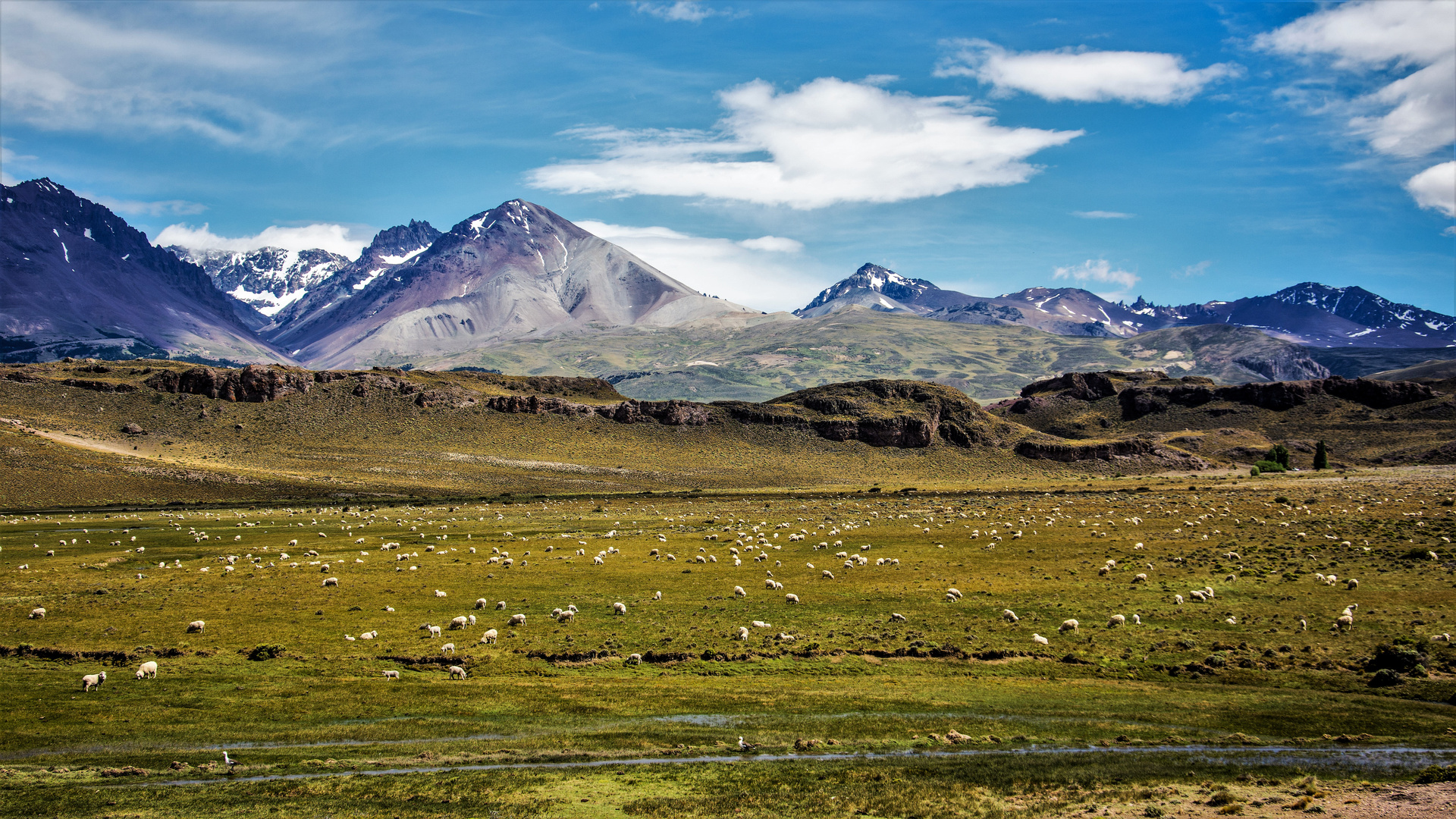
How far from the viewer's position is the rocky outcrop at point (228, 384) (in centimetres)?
14250

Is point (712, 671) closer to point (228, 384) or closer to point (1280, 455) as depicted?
point (1280, 455)

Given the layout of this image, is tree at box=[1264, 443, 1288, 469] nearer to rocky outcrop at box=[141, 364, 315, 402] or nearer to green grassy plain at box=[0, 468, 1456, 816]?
green grassy plain at box=[0, 468, 1456, 816]

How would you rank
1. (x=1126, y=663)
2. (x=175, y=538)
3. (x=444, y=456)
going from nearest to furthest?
(x=1126, y=663), (x=175, y=538), (x=444, y=456)

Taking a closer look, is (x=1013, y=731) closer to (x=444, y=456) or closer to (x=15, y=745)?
(x=15, y=745)

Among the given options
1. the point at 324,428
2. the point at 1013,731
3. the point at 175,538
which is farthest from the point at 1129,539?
the point at 324,428

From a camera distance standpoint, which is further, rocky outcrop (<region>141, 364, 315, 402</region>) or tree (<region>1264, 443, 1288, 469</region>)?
rocky outcrop (<region>141, 364, 315, 402</region>)

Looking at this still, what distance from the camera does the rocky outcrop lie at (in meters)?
142

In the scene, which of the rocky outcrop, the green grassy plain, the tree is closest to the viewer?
the green grassy plain

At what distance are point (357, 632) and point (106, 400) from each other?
5387 inches

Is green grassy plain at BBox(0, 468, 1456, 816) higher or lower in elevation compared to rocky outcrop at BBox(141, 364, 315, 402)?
lower

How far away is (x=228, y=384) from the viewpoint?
144000 millimetres

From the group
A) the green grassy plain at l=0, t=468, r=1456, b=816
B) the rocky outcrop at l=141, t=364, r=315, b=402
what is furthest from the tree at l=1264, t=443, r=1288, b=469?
the rocky outcrop at l=141, t=364, r=315, b=402

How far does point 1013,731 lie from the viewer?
21.0m

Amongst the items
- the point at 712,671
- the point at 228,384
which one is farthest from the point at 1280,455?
the point at 228,384
